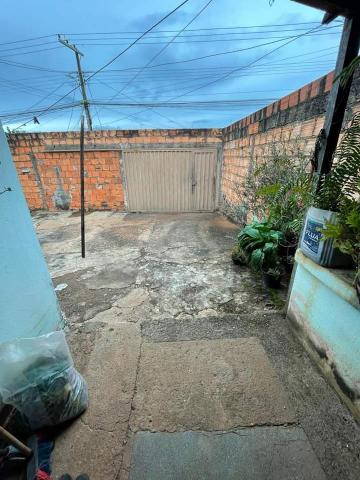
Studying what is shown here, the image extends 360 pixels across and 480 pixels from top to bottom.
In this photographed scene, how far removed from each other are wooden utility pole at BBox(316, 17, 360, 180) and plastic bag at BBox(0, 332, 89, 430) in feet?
6.44

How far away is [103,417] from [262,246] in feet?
6.29

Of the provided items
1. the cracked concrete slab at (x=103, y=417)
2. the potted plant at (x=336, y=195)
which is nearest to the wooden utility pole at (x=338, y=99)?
the potted plant at (x=336, y=195)

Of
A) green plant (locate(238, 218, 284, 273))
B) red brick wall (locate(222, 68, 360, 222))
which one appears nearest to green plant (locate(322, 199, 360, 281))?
green plant (locate(238, 218, 284, 273))

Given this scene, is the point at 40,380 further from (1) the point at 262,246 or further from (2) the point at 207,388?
(1) the point at 262,246

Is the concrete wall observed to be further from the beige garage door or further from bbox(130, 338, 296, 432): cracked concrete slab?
the beige garage door

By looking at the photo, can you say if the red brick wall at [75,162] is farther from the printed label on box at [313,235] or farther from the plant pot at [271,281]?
→ the printed label on box at [313,235]

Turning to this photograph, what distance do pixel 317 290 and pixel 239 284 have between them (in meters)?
1.04

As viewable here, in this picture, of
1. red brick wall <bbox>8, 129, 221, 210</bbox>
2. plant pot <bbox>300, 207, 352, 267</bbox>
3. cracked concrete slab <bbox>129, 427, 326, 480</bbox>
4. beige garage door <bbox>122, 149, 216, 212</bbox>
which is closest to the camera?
cracked concrete slab <bbox>129, 427, 326, 480</bbox>

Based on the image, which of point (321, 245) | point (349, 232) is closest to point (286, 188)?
point (321, 245)

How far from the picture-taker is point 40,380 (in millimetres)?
1041

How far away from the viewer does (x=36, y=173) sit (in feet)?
19.5

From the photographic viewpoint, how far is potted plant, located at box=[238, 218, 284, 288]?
2.23 m

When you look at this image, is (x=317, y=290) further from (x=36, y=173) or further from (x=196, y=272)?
(x=36, y=173)

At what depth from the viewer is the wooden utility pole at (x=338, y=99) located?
1279 mm
